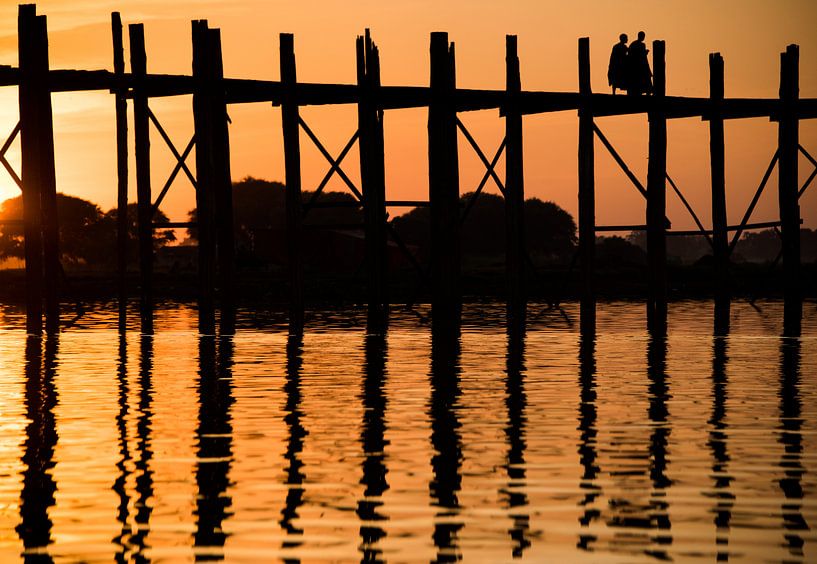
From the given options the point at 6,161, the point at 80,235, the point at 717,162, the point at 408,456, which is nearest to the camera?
the point at 408,456

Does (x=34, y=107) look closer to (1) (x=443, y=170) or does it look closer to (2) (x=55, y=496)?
(1) (x=443, y=170)

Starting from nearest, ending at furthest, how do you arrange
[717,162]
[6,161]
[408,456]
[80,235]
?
[408,456]
[6,161]
[717,162]
[80,235]

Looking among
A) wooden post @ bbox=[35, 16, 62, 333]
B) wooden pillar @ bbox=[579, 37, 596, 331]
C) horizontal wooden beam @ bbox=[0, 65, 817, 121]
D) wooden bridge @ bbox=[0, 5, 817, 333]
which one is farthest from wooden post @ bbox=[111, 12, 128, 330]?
wooden pillar @ bbox=[579, 37, 596, 331]

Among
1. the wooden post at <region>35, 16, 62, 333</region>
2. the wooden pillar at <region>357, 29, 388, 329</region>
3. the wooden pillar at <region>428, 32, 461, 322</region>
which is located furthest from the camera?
the wooden pillar at <region>357, 29, 388, 329</region>

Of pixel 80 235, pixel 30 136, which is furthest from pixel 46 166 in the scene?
pixel 80 235

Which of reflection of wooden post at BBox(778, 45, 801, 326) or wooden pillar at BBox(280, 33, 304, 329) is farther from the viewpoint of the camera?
reflection of wooden post at BBox(778, 45, 801, 326)

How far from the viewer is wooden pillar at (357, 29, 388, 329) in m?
25.7

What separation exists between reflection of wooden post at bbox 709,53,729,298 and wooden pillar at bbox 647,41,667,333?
3.75ft

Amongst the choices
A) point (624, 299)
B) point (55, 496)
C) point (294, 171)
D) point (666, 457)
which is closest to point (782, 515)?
point (666, 457)

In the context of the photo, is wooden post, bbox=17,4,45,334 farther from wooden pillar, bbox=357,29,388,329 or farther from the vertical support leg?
the vertical support leg

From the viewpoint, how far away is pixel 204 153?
24141 mm

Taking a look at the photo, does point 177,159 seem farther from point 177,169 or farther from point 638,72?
point 638,72

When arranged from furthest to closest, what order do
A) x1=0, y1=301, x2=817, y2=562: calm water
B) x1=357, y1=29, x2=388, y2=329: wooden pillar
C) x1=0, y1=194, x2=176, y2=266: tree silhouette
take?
x1=0, y1=194, x2=176, y2=266: tree silhouette < x1=357, y1=29, x2=388, y2=329: wooden pillar < x1=0, y1=301, x2=817, y2=562: calm water

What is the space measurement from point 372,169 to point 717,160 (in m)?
6.16
